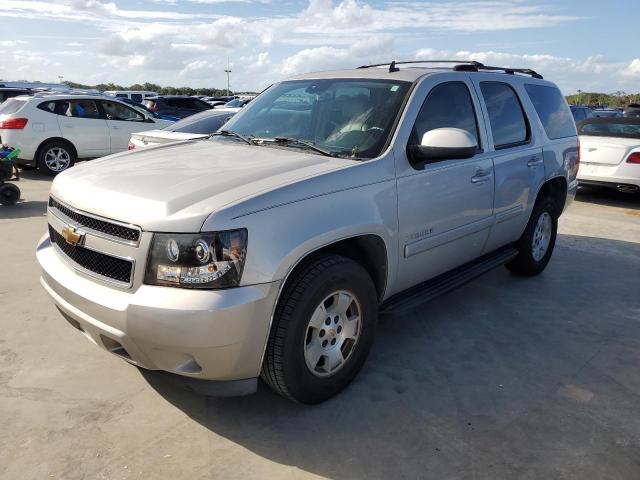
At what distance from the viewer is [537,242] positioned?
5.41 meters

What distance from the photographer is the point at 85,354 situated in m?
3.64

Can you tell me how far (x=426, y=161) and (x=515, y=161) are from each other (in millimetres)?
1424

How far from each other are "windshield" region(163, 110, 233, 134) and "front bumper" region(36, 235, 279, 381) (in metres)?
Answer: 5.56

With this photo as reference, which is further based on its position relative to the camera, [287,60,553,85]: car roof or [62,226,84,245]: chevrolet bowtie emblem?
[287,60,553,85]: car roof

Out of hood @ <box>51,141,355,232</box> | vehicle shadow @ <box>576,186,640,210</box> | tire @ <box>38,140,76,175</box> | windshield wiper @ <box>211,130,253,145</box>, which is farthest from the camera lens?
tire @ <box>38,140,76,175</box>

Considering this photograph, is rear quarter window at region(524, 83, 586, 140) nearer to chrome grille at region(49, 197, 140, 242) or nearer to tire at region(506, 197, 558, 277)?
tire at region(506, 197, 558, 277)

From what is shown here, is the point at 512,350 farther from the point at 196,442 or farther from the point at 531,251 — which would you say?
the point at 196,442

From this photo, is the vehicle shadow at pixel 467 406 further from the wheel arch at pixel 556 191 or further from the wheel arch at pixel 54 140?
the wheel arch at pixel 54 140

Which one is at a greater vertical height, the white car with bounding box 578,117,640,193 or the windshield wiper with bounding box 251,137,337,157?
the windshield wiper with bounding box 251,137,337,157

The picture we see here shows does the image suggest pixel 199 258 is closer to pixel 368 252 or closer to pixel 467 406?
pixel 368 252

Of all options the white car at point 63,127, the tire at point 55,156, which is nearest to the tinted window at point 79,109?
the white car at point 63,127

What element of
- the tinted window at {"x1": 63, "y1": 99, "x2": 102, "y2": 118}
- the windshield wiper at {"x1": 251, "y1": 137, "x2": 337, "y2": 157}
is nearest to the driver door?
the windshield wiper at {"x1": 251, "y1": 137, "x2": 337, "y2": 157}

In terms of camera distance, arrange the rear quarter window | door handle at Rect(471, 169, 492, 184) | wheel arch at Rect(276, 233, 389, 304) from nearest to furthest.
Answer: wheel arch at Rect(276, 233, 389, 304) < door handle at Rect(471, 169, 492, 184) < the rear quarter window

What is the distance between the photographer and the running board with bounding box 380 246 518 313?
3.57 metres
